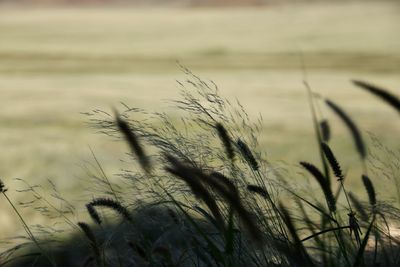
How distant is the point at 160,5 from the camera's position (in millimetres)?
15734

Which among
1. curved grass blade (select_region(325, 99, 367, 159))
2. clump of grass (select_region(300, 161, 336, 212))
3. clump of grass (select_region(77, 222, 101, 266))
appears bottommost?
clump of grass (select_region(77, 222, 101, 266))

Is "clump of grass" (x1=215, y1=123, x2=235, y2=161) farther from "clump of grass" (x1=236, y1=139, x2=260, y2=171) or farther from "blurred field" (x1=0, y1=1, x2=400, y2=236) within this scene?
"blurred field" (x1=0, y1=1, x2=400, y2=236)

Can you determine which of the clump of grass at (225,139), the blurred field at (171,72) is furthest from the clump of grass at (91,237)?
the blurred field at (171,72)

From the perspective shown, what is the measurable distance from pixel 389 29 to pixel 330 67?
2.39 meters

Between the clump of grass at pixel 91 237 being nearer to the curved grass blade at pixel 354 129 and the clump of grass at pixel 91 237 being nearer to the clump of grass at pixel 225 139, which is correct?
the clump of grass at pixel 225 139

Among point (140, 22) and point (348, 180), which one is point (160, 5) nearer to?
point (140, 22)

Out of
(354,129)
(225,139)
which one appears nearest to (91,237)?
(225,139)

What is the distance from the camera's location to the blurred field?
3713 millimetres

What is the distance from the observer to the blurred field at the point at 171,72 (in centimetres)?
371

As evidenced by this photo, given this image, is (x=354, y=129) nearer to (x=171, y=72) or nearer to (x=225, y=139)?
(x=225, y=139)

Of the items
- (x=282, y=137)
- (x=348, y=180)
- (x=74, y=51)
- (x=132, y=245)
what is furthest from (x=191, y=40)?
(x=132, y=245)

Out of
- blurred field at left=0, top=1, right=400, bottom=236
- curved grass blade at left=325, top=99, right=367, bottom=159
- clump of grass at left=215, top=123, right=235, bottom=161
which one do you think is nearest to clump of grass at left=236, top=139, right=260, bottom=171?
clump of grass at left=215, top=123, right=235, bottom=161

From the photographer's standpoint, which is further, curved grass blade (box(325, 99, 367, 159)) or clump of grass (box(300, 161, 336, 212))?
curved grass blade (box(325, 99, 367, 159))

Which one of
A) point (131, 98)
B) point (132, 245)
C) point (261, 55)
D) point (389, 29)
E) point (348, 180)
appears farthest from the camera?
point (389, 29)
